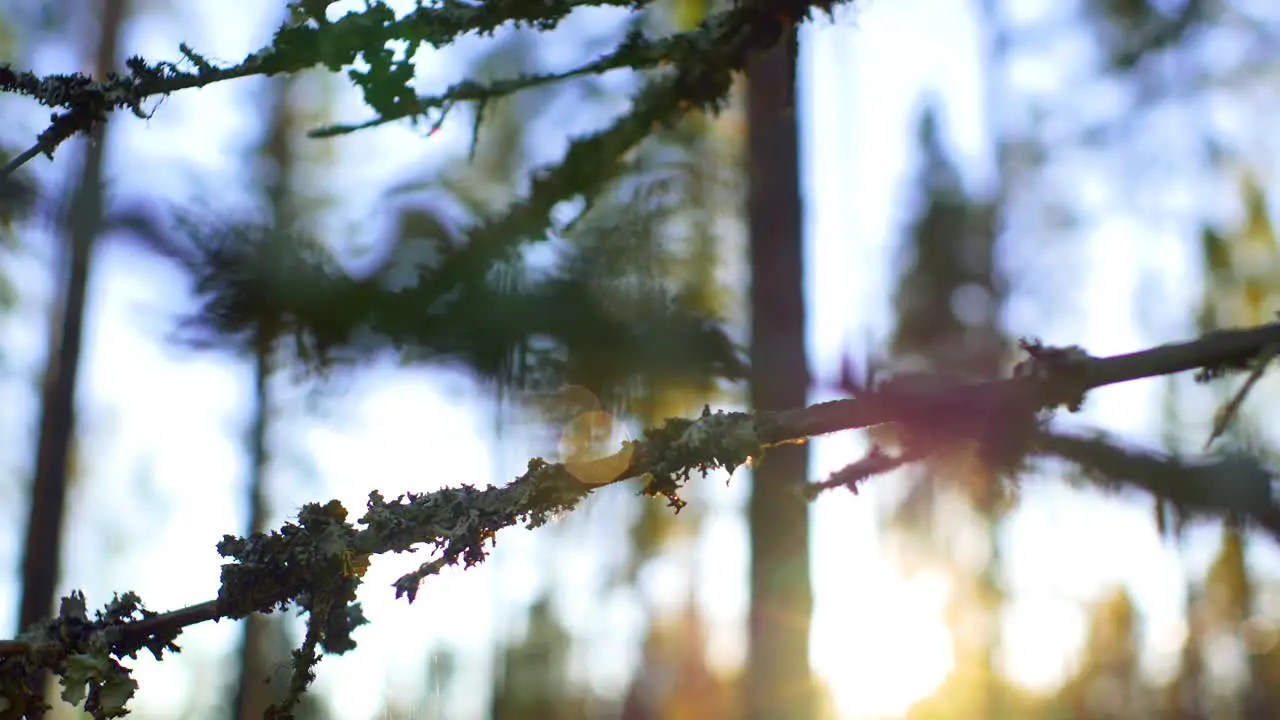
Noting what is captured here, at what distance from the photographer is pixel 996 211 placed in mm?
16219

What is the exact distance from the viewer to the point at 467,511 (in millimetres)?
1896

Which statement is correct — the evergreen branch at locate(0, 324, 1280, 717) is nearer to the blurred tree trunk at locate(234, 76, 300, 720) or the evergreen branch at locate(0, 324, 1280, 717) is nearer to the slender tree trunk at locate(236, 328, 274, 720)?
the blurred tree trunk at locate(234, 76, 300, 720)

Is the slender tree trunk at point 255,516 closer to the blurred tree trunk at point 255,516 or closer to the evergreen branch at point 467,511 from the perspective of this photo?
the blurred tree trunk at point 255,516

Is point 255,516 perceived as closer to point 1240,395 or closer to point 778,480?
point 778,480

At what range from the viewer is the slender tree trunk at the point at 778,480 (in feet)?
15.5

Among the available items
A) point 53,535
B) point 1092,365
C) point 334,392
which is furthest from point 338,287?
point 53,535

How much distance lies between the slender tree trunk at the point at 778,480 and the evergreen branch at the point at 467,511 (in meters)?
2.51

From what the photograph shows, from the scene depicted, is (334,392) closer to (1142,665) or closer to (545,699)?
(545,699)

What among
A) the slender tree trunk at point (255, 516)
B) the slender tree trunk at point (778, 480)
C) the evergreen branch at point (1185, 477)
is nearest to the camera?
the evergreen branch at point (1185, 477)

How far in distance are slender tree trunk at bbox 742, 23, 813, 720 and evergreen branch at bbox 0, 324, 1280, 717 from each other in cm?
251

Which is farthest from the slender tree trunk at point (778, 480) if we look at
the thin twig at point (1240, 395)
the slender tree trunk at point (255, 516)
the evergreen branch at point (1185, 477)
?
the slender tree trunk at point (255, 516)

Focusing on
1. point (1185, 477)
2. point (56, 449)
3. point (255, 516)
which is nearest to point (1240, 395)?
point (1185, 477)

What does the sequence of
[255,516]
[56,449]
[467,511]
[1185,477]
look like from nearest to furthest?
1. [467,511]
2. [1185,477]
3. [56,449]
4. [255,516]

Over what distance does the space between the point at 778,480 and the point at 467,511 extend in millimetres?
3188
